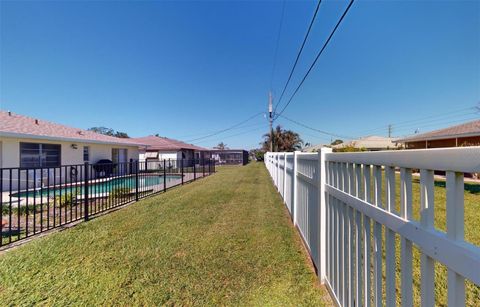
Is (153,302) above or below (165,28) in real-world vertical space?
below

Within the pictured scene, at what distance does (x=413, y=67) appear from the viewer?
1435cm

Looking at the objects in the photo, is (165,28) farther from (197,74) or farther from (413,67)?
(413,67)

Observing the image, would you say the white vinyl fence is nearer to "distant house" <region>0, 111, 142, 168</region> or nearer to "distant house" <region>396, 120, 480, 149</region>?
"distant house" <region>0, 111, 142, 168</region>

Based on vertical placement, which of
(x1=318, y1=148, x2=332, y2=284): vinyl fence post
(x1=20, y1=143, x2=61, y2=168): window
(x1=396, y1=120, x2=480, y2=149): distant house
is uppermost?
(x1=396, y1=120, x2=480, y2=149): distant house

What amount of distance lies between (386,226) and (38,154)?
17.5 m

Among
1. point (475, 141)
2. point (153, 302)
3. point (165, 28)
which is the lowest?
point (153, 302)

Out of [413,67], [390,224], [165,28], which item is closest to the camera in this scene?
[390,224]

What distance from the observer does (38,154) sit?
1327 centimetres

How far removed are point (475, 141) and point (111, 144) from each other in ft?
86.8

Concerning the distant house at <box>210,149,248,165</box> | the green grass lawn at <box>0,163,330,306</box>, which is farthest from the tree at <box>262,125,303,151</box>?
the green grass lawn at <box>0,163,330,306</box>

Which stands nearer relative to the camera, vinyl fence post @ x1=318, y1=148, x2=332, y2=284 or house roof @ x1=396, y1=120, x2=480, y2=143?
vinyl fence post @ x1=318, y1=148, x2=332, y2=284

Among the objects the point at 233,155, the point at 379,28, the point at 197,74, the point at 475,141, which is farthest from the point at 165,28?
the point at 233,155

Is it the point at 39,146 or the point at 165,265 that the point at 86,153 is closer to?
the point at 39,146

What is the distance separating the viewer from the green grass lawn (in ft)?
7.81
